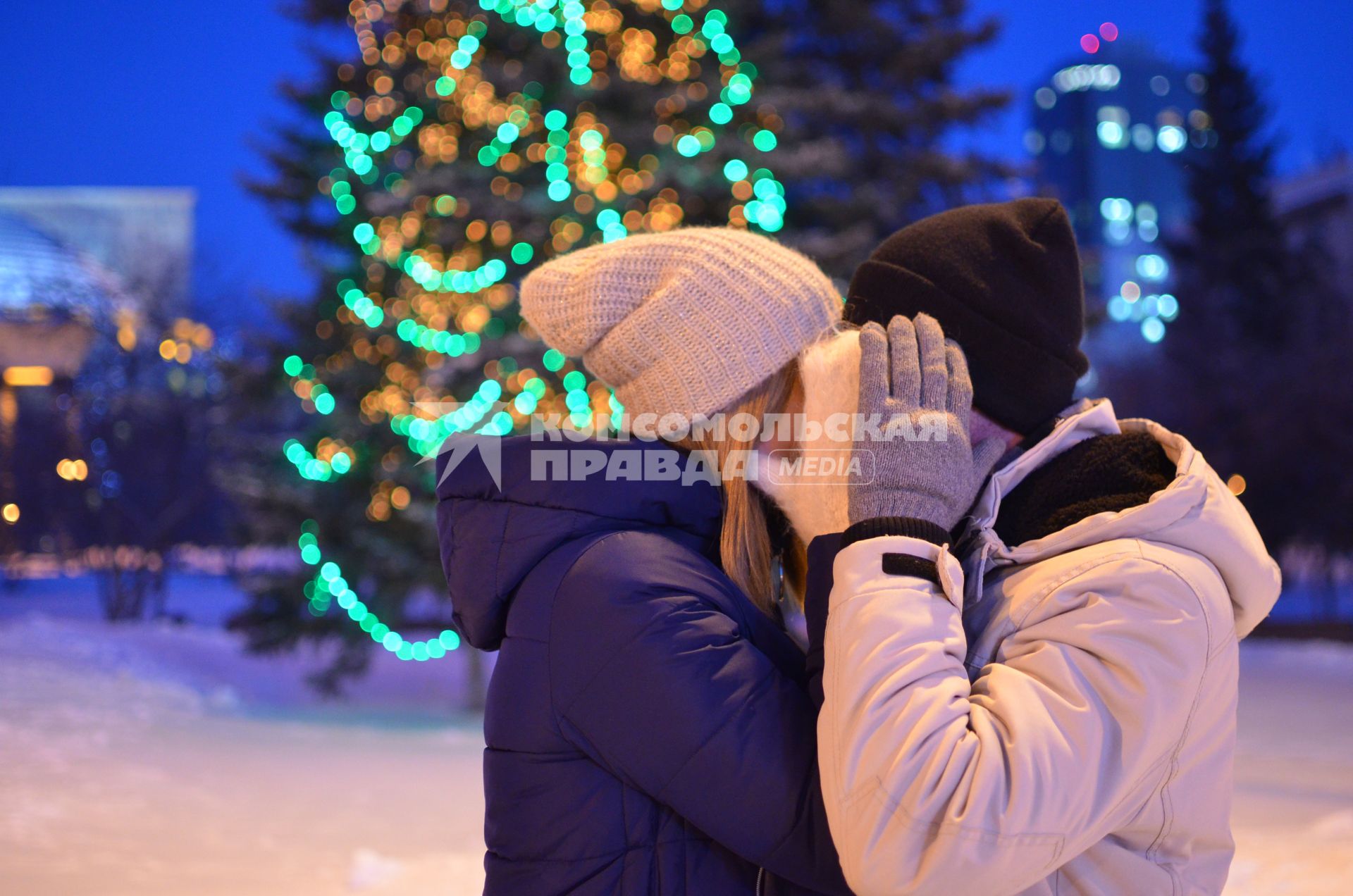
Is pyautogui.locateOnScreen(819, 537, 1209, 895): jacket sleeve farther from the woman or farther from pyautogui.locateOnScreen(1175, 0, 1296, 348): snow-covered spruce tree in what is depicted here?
pyautogui.locateOnScreen(1175, 0, 1296, 348): snow-covered spruce tree

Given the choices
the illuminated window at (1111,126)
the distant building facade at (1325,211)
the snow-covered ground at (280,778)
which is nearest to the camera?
the snow-covered ground at (280,778)

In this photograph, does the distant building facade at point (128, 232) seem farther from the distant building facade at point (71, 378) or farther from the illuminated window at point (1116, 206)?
the illuminated window at point (1116, 206)

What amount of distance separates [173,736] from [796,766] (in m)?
8.19

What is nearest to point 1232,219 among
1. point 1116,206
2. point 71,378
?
point 71,378

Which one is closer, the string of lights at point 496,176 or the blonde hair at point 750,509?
the blonde hair at point 750,509

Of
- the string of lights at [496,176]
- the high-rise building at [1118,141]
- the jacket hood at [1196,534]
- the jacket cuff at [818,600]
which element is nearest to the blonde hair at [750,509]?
the jacket cuff at [818,600]

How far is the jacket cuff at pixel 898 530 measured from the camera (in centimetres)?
145

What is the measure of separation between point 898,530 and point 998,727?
299mm

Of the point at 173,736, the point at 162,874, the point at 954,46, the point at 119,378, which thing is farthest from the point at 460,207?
the point at 119,378

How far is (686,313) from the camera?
1.75 m

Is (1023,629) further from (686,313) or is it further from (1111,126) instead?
(1111,126)

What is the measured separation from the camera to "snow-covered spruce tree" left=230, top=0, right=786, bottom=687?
8.18 metres

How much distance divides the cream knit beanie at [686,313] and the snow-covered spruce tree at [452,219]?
19.4 feet

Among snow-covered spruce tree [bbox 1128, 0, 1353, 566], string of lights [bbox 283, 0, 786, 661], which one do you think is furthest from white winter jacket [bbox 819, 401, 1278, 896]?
snow-covered spruce tree [bbox 1128, 0, 1353, 566]
